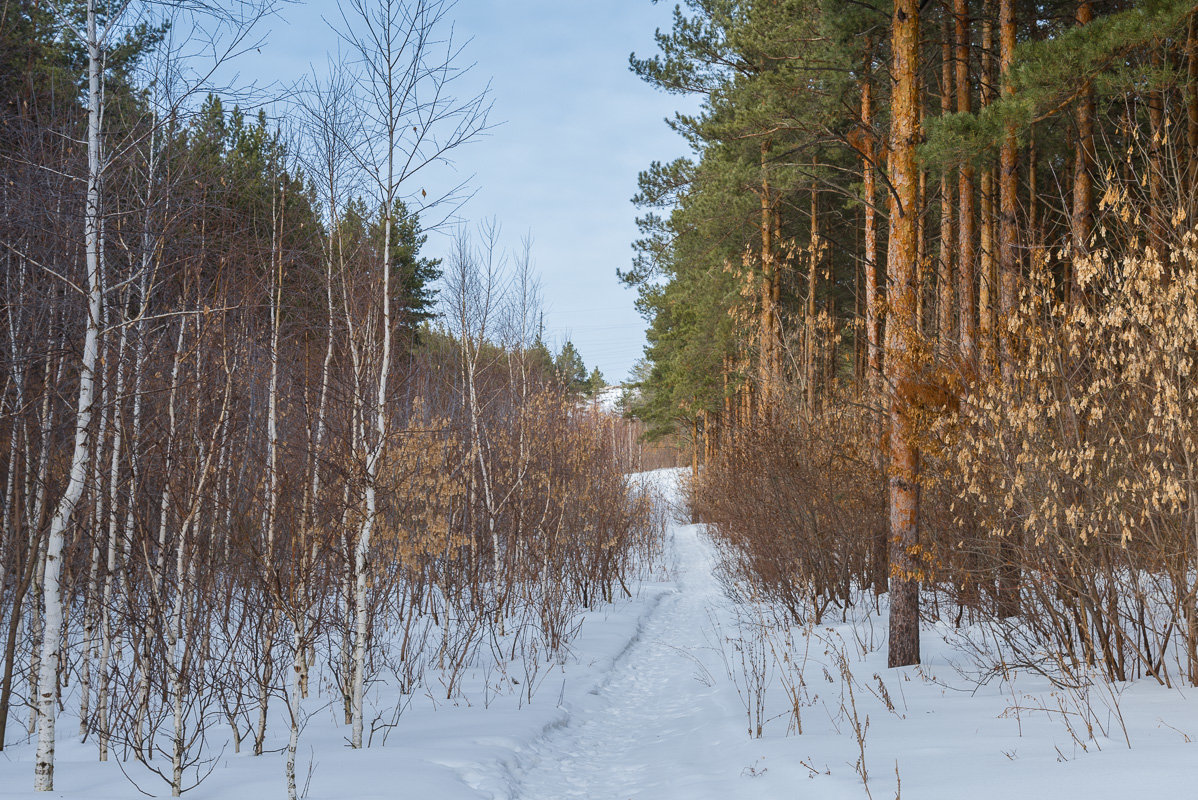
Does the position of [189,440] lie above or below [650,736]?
above

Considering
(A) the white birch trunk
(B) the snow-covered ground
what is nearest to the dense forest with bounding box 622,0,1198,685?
(B) the snow-covered ground

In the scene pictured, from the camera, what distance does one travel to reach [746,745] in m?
5.61

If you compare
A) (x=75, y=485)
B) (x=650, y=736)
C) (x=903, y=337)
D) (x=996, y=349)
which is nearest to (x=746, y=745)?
(x=650, y=736)

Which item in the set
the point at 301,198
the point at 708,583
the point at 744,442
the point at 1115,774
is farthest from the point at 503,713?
the point at 708,583

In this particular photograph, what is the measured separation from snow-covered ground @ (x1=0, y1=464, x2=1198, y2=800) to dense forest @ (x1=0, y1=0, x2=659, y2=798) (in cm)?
33

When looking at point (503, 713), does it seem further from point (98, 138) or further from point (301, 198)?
point (301, 198)

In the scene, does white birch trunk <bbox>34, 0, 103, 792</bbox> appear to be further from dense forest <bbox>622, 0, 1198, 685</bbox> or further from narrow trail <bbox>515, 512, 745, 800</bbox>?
dense forest <bbox>622, 0, 1198, 685</bbox>

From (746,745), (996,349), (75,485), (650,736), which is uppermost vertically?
(996,349)

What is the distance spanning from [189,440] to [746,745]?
4.80 meters

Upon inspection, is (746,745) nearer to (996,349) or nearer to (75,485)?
(996,349)

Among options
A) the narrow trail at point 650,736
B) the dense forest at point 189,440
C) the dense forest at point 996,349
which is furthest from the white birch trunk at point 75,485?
the dense forest at point 996,349

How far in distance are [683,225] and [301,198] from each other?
9.84 meters

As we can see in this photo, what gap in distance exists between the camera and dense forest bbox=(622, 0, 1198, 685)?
5.05 m

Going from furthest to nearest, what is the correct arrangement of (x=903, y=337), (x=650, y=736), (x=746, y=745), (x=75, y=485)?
1. (x=903, y=337)
2. (x=650, y=736)
3. (x=746, y=745)
4. (x=75, y=485)
